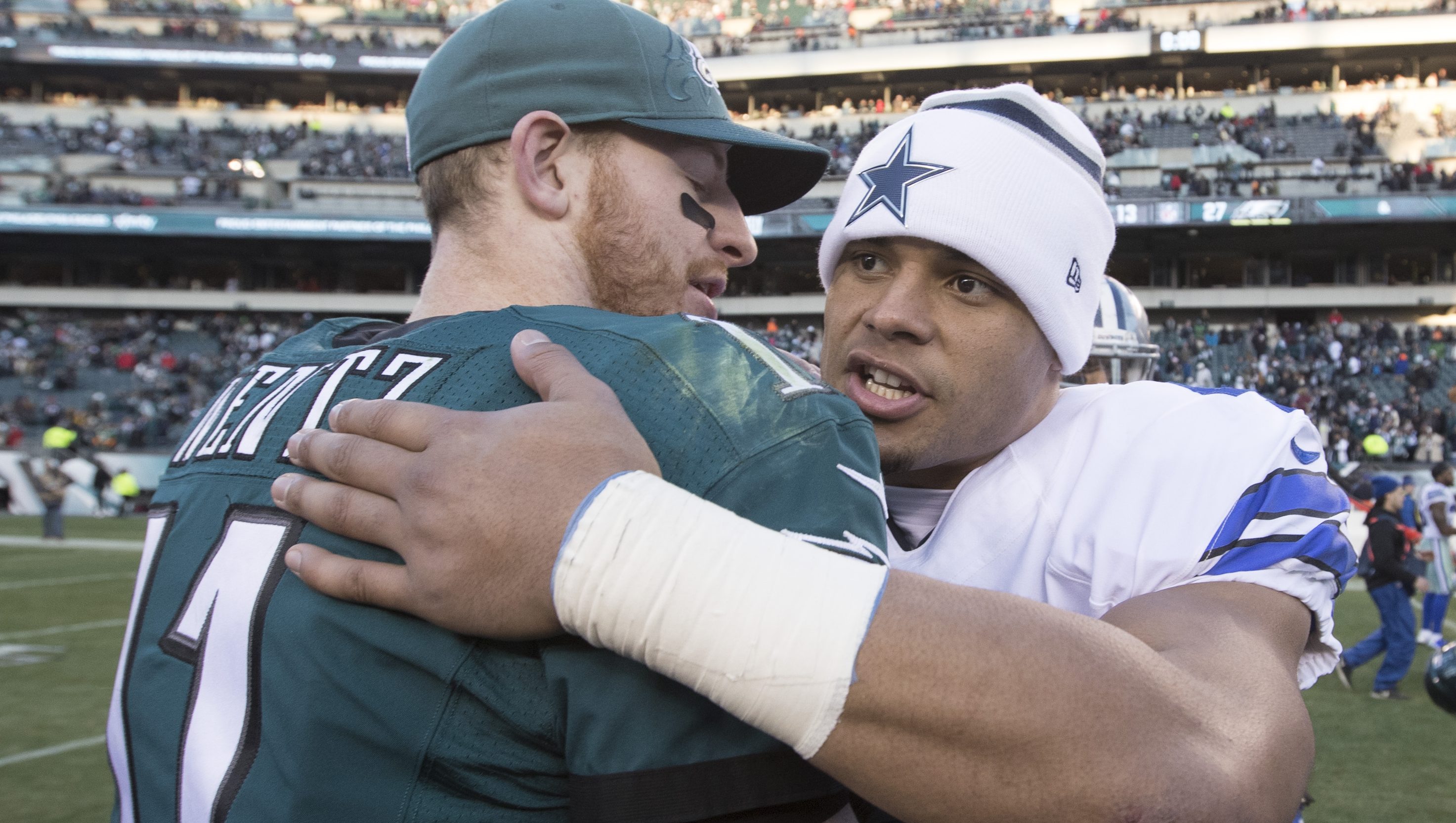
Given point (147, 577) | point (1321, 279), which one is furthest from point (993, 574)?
point (1321, 279)

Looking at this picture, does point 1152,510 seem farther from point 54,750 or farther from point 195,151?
point 195,151

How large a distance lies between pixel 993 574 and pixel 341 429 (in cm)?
126

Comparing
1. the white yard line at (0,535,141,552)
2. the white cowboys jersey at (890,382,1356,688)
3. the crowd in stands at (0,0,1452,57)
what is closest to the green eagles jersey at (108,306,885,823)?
the white cowboys jersey at (890,382,1356,688)

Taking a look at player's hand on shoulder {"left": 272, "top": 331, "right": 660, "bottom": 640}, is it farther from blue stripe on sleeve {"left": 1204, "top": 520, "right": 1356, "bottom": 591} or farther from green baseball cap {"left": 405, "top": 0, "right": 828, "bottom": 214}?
blue stripe on sleeve {"left": 1204, "top": 520, "right": 1356, "bottom": 591}

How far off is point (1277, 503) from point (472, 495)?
4.50 feet

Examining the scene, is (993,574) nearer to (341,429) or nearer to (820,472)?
(820,472)

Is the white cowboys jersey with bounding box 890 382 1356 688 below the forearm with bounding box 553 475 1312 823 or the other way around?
below

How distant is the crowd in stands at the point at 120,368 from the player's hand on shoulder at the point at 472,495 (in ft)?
96.6

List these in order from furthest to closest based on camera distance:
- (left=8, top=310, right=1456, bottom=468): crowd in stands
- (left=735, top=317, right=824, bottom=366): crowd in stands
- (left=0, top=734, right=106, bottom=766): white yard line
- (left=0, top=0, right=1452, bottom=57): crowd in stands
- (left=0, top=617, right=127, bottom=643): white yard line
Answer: (left=0, top=0, right=1452, bottom=57): crowd in stands → (left=735, top=317, right=824, bottom=366): crowd in stands → (left=8, top=310, right=1456, bottom=468): crowd in stands → (left=0, top=617, right=127, bottom=643): white yard line → (left=0, top=734, right=106, bottom=766): white yard line

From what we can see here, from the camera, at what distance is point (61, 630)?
10.8 meters

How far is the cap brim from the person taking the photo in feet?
6.08

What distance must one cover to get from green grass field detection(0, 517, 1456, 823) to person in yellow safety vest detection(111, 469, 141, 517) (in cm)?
1274

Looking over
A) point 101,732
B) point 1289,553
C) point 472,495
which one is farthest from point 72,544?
point 1289,553

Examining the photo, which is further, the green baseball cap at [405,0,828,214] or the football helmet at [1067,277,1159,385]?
the football helmet at [1067,277,1159,385]
